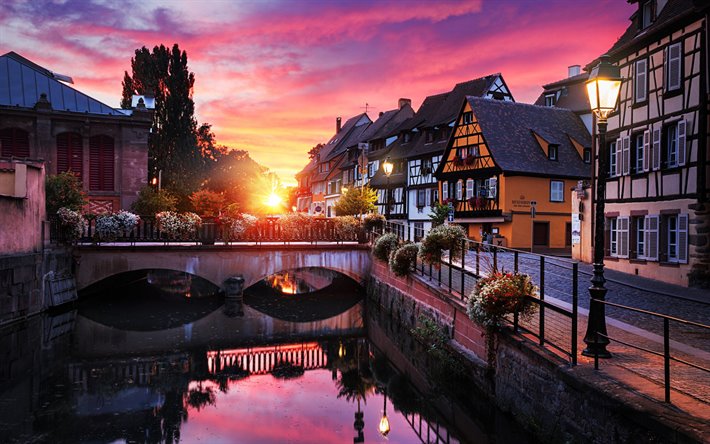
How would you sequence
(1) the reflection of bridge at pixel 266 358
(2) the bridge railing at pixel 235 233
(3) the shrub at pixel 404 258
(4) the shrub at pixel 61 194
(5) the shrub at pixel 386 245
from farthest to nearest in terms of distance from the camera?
(4) the shrub at pixel 61 194
(2) the bridge railing at pixel 235 233
(5) the shrub at pixel 386 245
(3) the shrub at pixel 404 258
(1) the reflection of bridge at pixel 266 358

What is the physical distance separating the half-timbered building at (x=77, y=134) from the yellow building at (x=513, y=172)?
20536 millimetres

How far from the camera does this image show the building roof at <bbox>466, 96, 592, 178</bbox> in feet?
120

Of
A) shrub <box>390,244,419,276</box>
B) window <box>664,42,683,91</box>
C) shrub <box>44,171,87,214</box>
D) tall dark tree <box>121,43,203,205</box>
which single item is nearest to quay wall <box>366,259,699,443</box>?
shrub <box>390,244,419,276</box>

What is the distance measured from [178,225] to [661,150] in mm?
19264

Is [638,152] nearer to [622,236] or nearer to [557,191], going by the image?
[622,236]

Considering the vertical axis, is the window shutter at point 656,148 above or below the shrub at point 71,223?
above

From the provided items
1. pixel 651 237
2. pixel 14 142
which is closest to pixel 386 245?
pixel 651 237

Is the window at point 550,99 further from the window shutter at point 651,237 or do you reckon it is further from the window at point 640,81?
the window shutter at point 651,237

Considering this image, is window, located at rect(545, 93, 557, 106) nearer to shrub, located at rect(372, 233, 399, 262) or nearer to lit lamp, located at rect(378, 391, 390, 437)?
shrub, located at rect(372, 233, 399, 262)

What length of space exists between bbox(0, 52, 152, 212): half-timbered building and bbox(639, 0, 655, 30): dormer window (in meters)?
26.4

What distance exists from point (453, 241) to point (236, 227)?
13678 mm

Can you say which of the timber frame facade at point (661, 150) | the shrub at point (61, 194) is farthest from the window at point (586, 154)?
the shrub at point (61, 194)

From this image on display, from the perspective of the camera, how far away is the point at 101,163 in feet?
111

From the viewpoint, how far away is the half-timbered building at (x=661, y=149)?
1834cm
